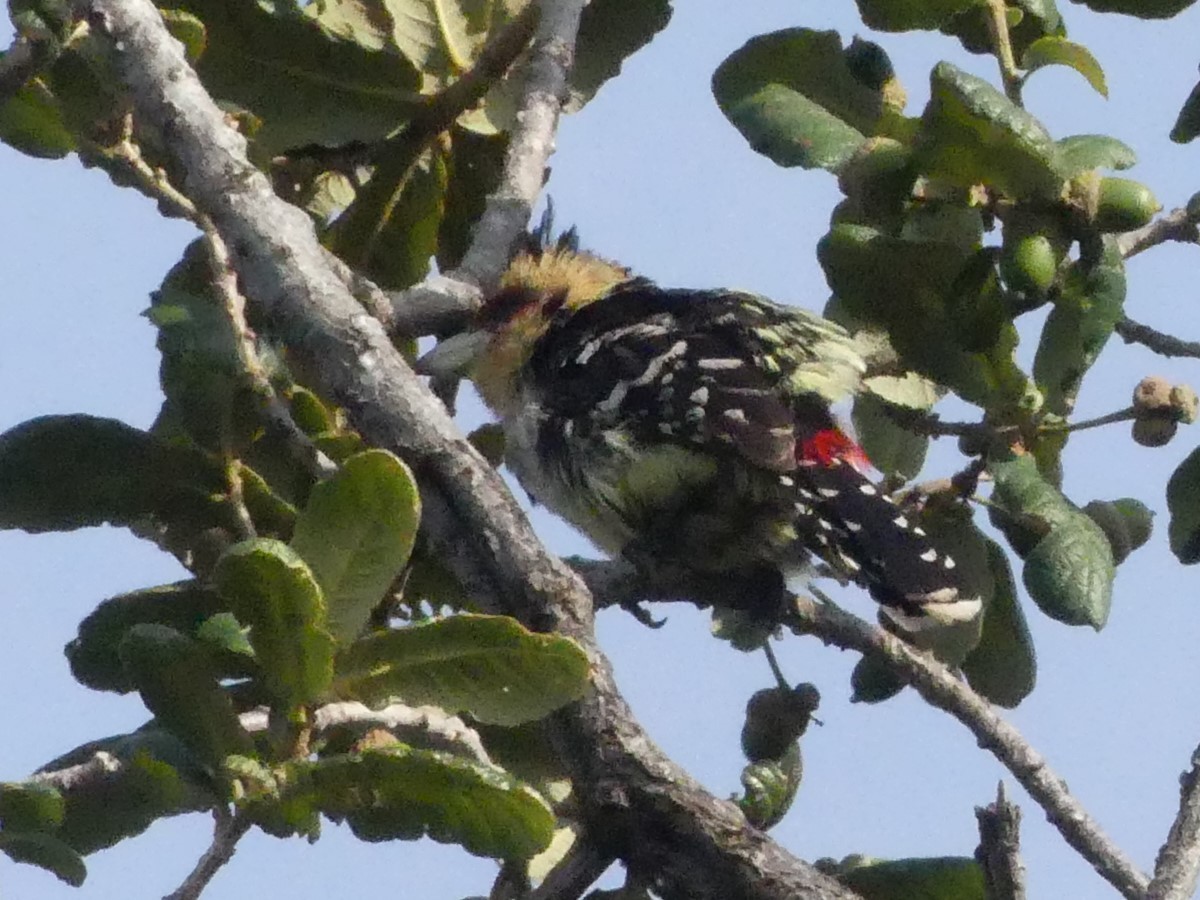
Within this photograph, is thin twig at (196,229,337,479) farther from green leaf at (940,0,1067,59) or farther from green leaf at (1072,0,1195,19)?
green leaf at (1072,0,1195,19)

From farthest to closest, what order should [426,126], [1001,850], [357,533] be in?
[426,126], [357,533], [1001,850]

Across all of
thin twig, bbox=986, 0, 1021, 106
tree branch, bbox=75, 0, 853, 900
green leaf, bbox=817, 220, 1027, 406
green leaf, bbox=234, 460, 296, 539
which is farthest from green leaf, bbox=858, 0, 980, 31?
green leaf, bbox=234, 460, 296, 539

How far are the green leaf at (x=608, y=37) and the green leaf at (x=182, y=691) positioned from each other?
1.63 meters

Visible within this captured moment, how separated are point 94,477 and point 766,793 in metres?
0.89

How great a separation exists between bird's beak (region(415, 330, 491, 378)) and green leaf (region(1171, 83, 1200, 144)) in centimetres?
123

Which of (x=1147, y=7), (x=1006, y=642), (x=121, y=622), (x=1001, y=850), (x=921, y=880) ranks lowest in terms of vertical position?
(x=1001, y=850)

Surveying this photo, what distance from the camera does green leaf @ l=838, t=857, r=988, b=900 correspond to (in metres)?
2.02

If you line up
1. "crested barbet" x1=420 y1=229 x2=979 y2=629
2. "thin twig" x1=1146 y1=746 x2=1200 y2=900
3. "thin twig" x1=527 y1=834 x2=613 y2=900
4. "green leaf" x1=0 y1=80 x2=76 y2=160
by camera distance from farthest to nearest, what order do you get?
1. "crested barbet" x1=420 y1=229 x2=979 y2=629
2. "green leaf" x1=0 y1=80 x2=76 y2=160
3. "thin twig" x1=527 y1=834 x2=613 y2=900
4. "thin twig" x1=1146 y1=746 x2=1200 y2=900

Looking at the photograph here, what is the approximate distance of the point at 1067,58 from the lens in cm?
226

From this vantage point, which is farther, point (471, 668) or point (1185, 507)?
point (1185, 507)

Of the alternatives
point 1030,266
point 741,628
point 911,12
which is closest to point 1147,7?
point 911,12

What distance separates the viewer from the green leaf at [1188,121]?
92.1 inches

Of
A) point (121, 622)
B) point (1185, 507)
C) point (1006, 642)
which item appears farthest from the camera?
point (1006, 642)

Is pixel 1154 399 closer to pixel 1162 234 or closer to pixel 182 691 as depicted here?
pixel 1162 234
